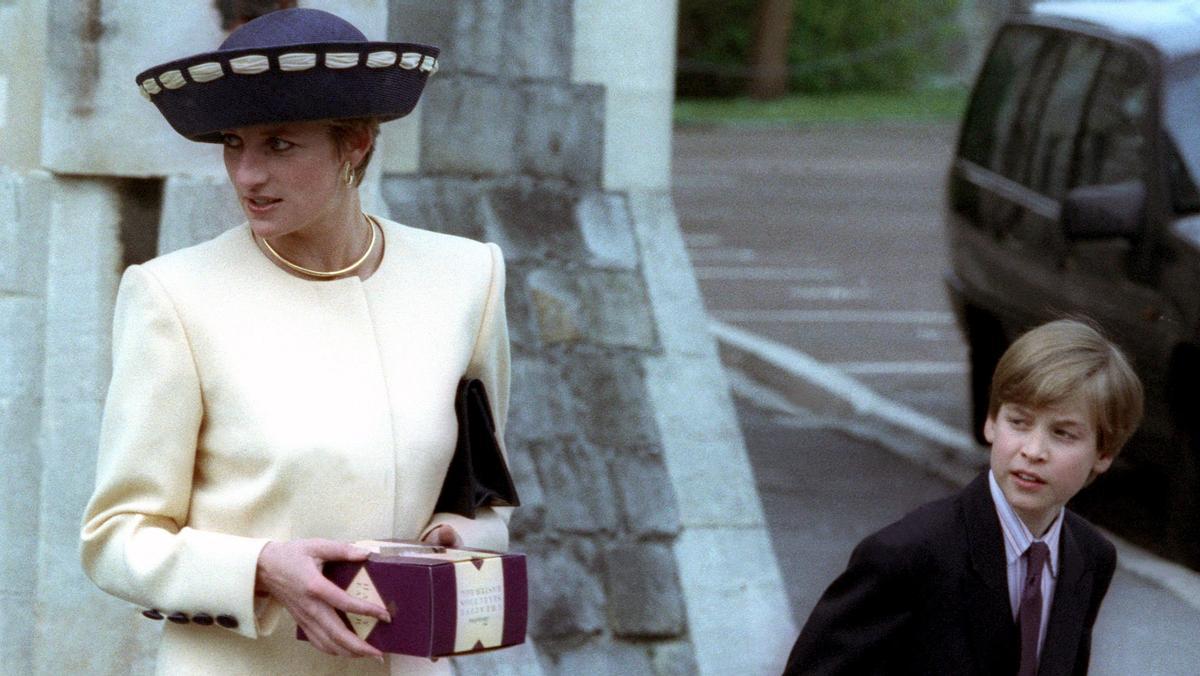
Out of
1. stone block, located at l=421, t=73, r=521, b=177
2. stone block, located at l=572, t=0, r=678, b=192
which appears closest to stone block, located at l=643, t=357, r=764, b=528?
stone block, located at l=572, t=0, r=678, b=192

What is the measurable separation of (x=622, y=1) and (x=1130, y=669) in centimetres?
248

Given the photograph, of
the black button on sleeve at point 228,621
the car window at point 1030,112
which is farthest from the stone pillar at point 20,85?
the car window at point 1030,112

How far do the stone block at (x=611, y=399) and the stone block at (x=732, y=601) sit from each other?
0.30m

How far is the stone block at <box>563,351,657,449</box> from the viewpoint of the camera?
18.0 feet

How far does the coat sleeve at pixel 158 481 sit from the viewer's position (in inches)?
110

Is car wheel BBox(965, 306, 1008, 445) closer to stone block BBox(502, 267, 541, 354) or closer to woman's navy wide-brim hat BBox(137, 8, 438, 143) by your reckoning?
stone block BBox(502, 267, 541, 354)

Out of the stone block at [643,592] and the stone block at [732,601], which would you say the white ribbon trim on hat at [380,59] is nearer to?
the stone block at [643,592]

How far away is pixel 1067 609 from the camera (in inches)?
124

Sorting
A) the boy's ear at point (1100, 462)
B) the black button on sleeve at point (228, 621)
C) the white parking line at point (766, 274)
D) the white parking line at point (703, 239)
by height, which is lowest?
the white parking line at point (703, 239)

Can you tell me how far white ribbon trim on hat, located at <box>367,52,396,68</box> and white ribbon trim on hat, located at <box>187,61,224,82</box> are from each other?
20 cm

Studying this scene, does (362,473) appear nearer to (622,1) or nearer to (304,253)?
(304,253)

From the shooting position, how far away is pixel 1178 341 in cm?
701

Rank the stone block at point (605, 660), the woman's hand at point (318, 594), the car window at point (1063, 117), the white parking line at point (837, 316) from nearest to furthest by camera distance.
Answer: the woman's hand at point (318, 594) < the stone block at point (605, 660) < the car window at point (1063, 117) < the white parking line at point (837, 316)

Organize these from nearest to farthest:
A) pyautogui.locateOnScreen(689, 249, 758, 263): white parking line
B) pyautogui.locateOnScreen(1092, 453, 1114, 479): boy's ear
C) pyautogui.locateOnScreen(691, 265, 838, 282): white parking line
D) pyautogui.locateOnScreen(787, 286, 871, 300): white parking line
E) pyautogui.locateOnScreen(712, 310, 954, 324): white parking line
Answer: pyautogui.locateOnScreen(1092, 453, 1114, 479): boy's ear, pyautogui.locateOnScreen(712, 310, 954, 324): white parking line, pyautogui.locateOnScreen(787, 286, 871, 300): white parking line, pyautogui.locateOnScreen(691, 265, 838, 282): white parking line, pyautogui.locateOnScreen(689, 249, 758, 263): white parking line
